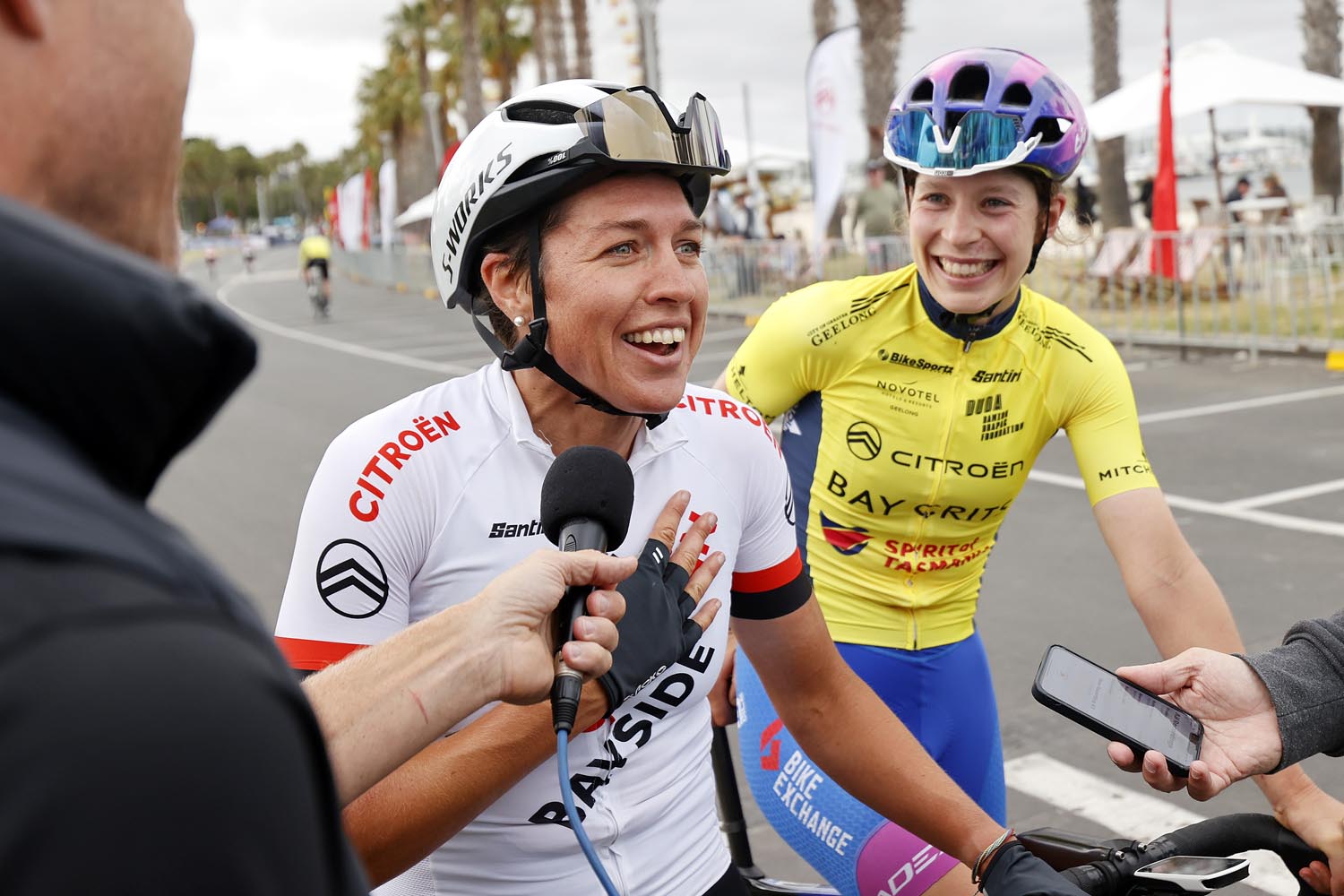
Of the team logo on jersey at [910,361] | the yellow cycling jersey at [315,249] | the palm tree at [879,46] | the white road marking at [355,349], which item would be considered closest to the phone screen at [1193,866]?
the team logo on jersey at [910,361]

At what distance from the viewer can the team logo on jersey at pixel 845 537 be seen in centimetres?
349

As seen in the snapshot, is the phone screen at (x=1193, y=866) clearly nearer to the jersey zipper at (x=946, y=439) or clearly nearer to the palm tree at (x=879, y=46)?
the jersey zipper at (x=946, y=439)

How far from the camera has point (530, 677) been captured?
64.7 inches

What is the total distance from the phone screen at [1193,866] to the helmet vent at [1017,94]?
2015mm

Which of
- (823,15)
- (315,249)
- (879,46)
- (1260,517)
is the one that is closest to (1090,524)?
(1260,517)

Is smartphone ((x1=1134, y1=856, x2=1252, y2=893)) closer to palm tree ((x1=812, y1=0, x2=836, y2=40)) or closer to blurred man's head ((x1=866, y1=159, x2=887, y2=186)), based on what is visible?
blurred man's head ((x1=866, y1=159, x2=887, y2=186))

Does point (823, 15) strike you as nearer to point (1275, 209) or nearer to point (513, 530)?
point (1275, 209)

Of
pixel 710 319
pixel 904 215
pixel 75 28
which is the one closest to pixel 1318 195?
pixel 710 319

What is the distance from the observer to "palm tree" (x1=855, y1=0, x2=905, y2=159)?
71.0ft

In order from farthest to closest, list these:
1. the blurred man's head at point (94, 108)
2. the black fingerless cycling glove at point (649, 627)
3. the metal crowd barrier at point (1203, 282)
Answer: the metal crowd barrier at point (1203, 282)
the black fingerless cycling glove at point (649, 627)
the blurred man's head at point (94, 108)

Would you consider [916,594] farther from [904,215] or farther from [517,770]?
[517,770]

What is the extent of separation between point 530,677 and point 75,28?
1.06m

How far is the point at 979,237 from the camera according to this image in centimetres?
333

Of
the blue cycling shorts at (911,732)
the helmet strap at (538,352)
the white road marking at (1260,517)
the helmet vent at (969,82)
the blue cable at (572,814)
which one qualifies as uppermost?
the helmet vent at (969,82)
